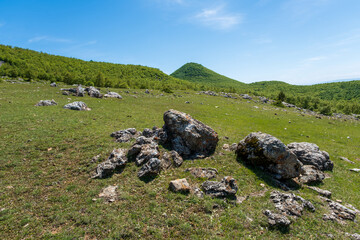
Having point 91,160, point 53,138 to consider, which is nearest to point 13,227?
point 91,160

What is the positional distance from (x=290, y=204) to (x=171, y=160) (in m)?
10.3

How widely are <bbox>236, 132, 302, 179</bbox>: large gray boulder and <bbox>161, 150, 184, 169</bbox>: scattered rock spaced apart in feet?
24.6

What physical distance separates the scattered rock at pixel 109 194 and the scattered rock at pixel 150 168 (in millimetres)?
2313

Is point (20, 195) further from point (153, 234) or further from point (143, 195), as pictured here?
point (153, 234)

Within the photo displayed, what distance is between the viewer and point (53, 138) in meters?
19.2

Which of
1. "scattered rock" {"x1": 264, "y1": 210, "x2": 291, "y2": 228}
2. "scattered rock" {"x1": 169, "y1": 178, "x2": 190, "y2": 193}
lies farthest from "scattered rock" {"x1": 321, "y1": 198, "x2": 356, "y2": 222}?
"scattered rock" {"x1": 169, "y1": 178, "x2": 190, "y2": 193}

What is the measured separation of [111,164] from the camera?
14250 mm

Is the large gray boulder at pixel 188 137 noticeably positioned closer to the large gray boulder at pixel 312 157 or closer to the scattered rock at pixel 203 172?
the scattered rock at pixel 203 172

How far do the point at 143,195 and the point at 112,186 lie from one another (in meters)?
2.84

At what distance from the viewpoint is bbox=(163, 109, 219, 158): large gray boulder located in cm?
1745

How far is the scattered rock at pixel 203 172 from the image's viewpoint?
1387 cm

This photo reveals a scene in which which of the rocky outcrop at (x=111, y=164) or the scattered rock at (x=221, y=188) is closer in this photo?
the scattered rock at (x=221, y=188)

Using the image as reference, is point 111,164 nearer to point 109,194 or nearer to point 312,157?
point 109,194

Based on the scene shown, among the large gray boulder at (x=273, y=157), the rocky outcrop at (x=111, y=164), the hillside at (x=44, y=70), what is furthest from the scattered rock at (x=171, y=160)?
the hillside at (x=44, y=70)
